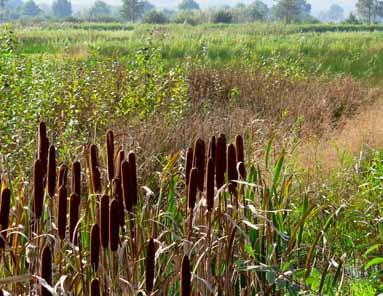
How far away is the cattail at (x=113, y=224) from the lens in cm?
146

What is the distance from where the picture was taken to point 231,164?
189 centimetres

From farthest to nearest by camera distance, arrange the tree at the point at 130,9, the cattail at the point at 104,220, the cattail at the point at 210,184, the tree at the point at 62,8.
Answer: the tree at the point at 62,8
the tree at the point at 130,9
the cattail at the point at 210,184
the cattail at the point at 104,220

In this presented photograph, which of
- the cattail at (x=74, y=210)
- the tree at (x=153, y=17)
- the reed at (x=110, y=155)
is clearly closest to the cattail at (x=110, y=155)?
the reed at (x=110, y=155)

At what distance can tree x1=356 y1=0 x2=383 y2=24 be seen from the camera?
86094mm

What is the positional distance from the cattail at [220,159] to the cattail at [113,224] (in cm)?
43

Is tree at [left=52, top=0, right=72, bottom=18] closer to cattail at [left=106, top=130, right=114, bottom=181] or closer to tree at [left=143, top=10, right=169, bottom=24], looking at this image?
tree at [left=143, top=10, right=169, bottom=24]

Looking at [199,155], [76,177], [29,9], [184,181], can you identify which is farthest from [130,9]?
[76,177]

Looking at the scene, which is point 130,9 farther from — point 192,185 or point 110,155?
point 192,185

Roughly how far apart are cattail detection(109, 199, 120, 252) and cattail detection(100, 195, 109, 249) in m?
0.01

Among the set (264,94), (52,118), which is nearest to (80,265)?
A: (52,118)

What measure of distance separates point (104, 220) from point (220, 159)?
1.56 ft

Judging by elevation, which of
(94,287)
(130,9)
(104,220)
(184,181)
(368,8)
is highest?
(104,220)

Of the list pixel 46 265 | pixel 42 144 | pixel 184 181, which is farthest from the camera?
pixel 184 181

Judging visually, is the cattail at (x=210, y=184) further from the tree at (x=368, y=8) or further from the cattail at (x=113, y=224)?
the tree at (x=368, y=8)
